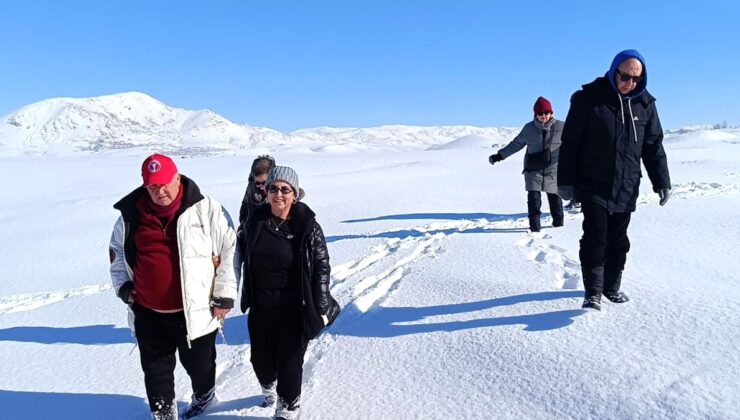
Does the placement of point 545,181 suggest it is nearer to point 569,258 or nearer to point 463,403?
point 569,258

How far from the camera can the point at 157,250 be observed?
230 centimetres

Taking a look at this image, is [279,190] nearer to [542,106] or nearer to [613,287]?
[613,287]

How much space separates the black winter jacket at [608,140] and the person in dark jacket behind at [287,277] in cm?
189

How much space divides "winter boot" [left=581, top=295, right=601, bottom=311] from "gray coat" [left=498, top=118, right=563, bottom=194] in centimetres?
304

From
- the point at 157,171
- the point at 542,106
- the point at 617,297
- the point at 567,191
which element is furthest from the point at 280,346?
the point at 542,106

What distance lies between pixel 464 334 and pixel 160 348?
1817 mm

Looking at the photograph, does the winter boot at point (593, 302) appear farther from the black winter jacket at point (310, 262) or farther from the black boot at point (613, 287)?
the black winter jacket at point (310, 262)

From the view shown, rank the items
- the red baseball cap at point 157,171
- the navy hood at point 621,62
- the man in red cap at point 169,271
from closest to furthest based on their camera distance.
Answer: the red baseball cap at point 157,171
the man in red cap at point 169,271
the navy hood at point 621,62

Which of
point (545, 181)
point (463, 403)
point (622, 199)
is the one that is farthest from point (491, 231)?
point (463, 403)

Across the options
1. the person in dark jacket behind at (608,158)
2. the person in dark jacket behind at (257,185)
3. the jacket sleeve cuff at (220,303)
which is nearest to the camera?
the jacket sleeve cuff at (220,303)

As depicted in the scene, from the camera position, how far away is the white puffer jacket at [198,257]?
2305 mm

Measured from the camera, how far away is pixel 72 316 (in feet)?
14.8

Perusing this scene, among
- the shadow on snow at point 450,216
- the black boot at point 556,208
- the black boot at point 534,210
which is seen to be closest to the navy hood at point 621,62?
the black boot at point 534,210

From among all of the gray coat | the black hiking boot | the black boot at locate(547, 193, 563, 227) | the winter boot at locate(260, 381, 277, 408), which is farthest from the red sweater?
the black boot at locate(547, 193, 563, 227)
